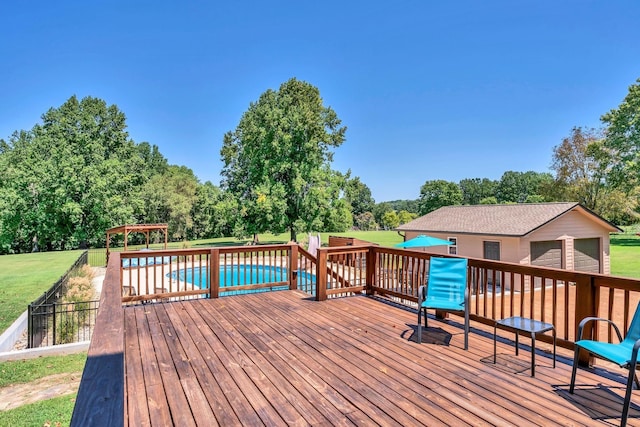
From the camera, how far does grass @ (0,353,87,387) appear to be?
536 cm

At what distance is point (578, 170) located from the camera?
27.6 meters

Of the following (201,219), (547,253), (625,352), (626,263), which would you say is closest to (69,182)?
(201,219)

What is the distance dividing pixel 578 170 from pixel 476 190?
4082 centimetres

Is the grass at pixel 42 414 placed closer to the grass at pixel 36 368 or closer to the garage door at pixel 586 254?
the grass at pixel 36 368

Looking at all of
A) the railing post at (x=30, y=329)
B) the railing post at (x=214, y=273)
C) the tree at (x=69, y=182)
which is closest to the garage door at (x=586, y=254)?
the railing post at (x=214, y=273)

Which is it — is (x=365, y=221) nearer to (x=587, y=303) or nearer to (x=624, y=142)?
(x=624, y=142)

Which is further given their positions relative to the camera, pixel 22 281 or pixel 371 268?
pixel 22 281

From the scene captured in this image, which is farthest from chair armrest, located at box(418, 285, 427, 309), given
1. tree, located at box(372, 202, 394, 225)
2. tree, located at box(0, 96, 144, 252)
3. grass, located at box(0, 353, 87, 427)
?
tree, located at box(372, 202, 394, 225)

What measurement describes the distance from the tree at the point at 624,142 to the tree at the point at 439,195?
Answer: 1157 inches

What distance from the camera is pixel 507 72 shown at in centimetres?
1819

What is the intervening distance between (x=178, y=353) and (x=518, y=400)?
121 inches

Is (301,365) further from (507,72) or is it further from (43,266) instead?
(507,72)

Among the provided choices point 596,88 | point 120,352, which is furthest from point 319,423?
point 596,88

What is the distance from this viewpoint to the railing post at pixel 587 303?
3158 millimetres
